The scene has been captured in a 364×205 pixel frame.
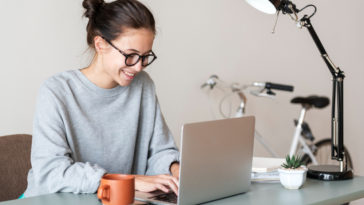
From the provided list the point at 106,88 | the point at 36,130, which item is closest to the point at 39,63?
the point at 106,88

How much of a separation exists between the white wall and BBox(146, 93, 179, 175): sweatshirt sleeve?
912 mm

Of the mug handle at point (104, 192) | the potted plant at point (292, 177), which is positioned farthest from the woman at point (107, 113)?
the potted plant at point (292, 177)

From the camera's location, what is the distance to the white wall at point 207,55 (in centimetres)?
248

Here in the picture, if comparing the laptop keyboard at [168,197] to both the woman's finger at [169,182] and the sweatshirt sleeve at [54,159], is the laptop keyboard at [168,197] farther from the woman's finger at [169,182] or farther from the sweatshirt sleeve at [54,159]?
the sweatshirt sleeve at [54,159]

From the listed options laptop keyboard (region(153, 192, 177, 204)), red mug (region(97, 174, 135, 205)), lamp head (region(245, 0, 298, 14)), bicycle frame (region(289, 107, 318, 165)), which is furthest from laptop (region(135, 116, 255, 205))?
bicycle frame (region(289, 107, 318, 165))

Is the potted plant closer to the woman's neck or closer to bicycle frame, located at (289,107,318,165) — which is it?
the woman's neck

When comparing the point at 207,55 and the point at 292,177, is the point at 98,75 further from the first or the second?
the point at 207,55

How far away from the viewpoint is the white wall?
8.13 feet

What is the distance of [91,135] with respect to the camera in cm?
168

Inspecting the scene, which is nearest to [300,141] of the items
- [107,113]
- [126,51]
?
[107,113]

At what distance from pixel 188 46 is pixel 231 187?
6.50 ft

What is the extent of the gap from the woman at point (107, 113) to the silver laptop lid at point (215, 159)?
18cm

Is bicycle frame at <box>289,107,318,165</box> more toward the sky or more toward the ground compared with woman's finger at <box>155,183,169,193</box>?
more toward the ground

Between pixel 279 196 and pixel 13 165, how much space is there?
987 mm
